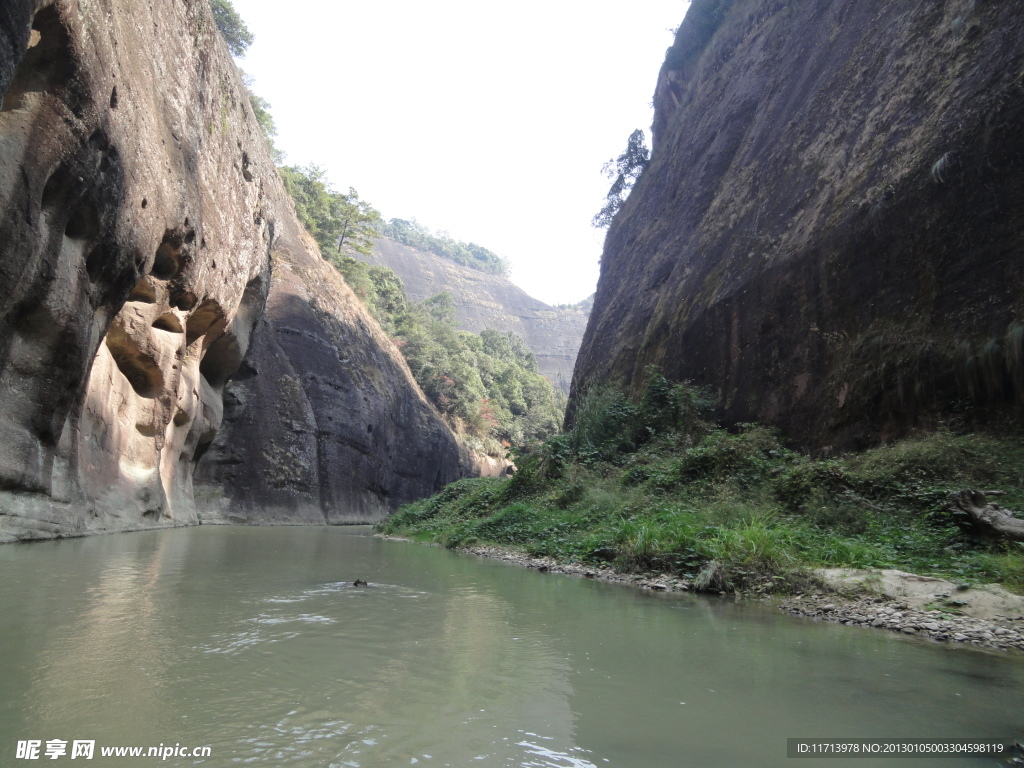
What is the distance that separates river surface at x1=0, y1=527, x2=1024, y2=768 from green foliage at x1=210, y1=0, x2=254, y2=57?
33.2 meters

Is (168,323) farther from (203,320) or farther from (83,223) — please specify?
(83,223)

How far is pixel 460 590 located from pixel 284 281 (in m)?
24.6

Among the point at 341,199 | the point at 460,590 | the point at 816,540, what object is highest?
the point at 341,199

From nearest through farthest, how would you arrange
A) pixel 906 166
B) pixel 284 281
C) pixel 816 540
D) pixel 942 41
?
pixel 816 540 → pixel 906 166 → pixel 942 41 → pixel 284 281

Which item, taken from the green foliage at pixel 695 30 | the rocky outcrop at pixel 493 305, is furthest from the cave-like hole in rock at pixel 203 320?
the rocky outcrop at pixel 493 305

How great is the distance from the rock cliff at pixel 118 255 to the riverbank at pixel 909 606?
9.98 metres

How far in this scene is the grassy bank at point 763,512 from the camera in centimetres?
639

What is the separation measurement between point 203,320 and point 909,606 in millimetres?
18808

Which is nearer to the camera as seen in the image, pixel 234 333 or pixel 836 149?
pixel 836 149

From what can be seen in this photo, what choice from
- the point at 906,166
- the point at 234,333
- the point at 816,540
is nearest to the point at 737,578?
the point at 816,540

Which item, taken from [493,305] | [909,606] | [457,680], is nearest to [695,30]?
[909,606]

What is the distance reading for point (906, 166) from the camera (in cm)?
1077

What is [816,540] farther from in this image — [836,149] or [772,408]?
[836,149]

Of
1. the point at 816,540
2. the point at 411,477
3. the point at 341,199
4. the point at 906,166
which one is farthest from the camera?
the point at 341,199
